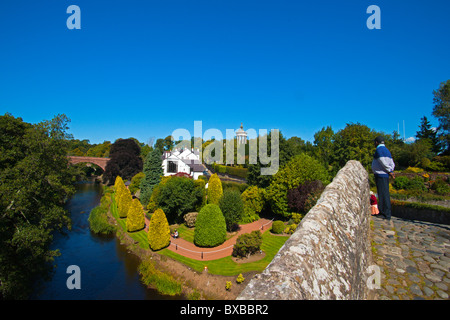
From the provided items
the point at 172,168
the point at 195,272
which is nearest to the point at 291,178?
the point at 195,272

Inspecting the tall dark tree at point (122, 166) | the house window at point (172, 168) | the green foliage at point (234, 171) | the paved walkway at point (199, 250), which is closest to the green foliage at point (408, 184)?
the paved walkway at point (199, 250)

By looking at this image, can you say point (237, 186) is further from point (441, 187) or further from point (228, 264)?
point (441, 187)

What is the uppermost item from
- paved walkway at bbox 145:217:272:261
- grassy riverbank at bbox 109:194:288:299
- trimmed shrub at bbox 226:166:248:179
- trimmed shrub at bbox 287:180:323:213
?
trimmed shrub at bbox 226:166:248:179

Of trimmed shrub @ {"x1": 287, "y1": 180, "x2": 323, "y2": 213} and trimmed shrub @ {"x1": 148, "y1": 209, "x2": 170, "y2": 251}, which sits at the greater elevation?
trimmed shrub @ {"x1": 287, "y1": 180, "x2": 323, "y2": 213}

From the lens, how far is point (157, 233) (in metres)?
21.1

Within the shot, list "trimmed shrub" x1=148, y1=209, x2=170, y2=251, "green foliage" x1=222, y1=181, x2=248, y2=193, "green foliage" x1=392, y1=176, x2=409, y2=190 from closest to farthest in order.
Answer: "trimmed shrub" x1=148, y1=209, x2=170, y2=251, "green foliage" x1=392, y1=176, x2=409, y2=190, "green foliage" x1=222, y1=181, x2=248, y2=193

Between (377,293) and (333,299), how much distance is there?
76.8 inches

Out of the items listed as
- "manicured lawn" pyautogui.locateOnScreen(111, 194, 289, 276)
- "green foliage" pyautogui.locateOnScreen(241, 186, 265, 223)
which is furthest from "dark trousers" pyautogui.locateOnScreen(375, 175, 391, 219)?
"green foliage" pyautogui.locateOnScreen(241, 186, 265, 223)

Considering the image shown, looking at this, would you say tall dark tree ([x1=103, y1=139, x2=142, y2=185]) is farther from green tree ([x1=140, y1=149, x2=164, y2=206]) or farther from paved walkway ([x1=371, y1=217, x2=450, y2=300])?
paved walkway ([x1=371, y1=217, x2=450, y2=300])

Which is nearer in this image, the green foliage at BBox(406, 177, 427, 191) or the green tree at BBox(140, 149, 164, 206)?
the green foliage at BBox(406, 177, 427, 191)

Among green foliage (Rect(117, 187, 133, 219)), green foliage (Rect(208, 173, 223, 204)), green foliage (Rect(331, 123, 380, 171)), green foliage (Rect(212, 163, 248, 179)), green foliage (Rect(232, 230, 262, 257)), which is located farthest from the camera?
green foliage (Rect(212, 163, 248, 179))

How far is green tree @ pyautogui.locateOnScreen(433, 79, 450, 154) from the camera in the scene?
35956mm

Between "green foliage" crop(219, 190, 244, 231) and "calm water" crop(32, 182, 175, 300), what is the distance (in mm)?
9800

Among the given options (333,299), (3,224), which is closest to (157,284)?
(3,224)
